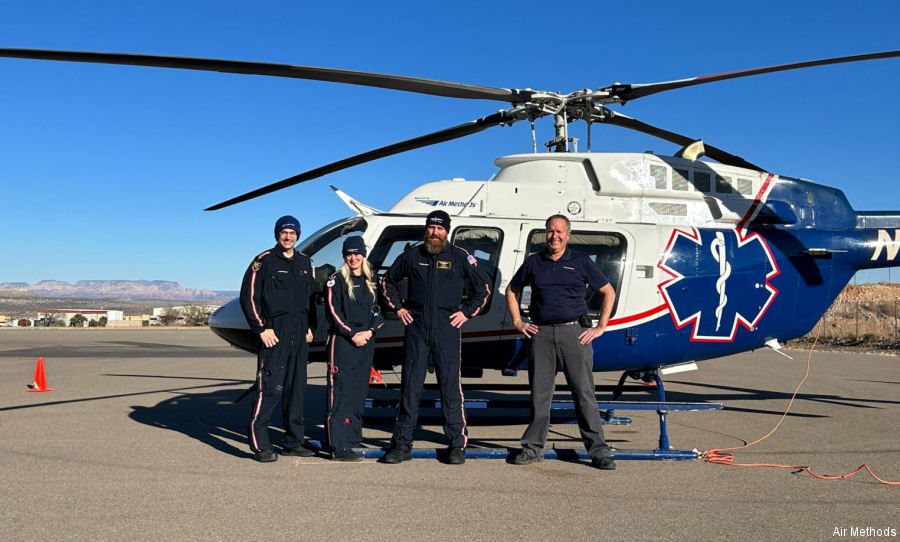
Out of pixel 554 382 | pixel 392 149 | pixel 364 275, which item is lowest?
pixel 554 382

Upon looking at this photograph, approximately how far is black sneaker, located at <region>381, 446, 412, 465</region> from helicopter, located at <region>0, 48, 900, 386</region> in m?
1.52

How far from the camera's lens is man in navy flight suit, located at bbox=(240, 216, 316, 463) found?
5.81m

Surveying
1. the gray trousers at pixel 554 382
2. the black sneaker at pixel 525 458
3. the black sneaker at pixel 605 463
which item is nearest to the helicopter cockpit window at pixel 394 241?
the gray trousers at pixel 554 382

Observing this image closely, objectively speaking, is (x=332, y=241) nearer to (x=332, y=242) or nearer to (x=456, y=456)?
(x=332, y=242)

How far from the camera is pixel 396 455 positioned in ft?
18.9

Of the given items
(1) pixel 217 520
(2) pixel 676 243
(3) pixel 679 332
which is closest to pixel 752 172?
(2) pixel 676 243

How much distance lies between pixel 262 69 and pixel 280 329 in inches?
88.7

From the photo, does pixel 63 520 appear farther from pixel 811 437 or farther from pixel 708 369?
pixel 708 369

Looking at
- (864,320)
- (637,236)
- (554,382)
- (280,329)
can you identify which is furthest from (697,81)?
(864,320)

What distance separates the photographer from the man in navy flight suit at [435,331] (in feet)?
18.9

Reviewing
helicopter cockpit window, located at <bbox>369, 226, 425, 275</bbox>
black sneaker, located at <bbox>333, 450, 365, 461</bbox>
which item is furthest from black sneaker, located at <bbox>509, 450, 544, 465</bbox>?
helicopter cockpit window, located at <bbox>369, 226, 425, 275</bbox>

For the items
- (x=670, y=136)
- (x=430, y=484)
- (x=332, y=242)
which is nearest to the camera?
(x=430, y=484)

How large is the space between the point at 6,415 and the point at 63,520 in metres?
5.32

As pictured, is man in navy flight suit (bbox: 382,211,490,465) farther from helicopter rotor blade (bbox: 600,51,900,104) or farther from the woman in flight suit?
helicopter rotor blade (bbox: 600,51,900,104)
